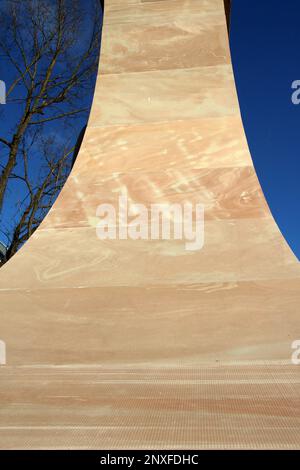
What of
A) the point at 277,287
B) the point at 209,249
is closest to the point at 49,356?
the point at 209,249

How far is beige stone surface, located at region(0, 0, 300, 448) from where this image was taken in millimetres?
2016

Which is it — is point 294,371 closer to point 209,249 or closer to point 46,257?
point 209,249

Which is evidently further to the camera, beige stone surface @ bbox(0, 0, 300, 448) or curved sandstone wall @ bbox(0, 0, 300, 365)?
curved sandstone wall @ bbox(0, 0, 300, 365)

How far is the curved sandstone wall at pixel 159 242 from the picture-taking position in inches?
116

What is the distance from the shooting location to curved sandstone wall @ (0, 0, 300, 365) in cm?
295

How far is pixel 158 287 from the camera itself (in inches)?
127

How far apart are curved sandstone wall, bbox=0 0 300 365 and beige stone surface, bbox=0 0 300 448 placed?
1 centimetres

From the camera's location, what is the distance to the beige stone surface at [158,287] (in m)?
2.02

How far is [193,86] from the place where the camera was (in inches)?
173

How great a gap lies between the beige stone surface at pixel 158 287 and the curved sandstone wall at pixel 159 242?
0.04ft

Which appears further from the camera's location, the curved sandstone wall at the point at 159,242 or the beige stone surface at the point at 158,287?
the curved sandstone wall at the point at 159,242

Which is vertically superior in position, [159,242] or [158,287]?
[159,242]

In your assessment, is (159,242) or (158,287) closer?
(158,287)

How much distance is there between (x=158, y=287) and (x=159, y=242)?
0.52 m
